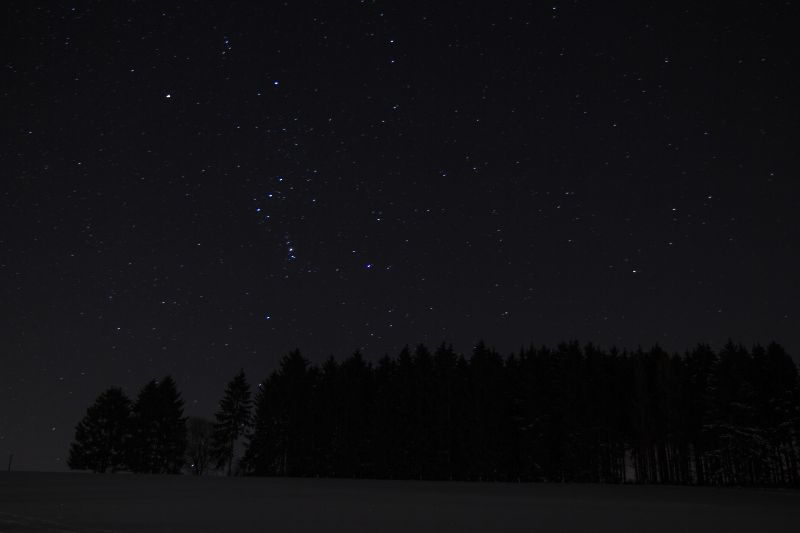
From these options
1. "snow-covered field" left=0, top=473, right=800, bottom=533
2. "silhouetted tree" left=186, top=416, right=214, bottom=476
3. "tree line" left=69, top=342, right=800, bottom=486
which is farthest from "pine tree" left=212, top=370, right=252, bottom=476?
"snow-covered field" left=0, top=473, right=800, bottom=533

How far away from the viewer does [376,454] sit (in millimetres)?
62188

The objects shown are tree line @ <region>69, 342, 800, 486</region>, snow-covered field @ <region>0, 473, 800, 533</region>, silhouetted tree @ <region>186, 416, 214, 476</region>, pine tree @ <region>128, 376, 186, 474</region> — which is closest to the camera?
snow-covered field @ <region>0, 473, 800, 533</region>

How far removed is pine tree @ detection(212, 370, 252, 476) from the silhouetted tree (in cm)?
1718

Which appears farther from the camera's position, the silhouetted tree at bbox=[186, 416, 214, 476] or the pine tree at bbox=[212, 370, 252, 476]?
the silhouetted tree at bbox=[186, 416, 214, 476]

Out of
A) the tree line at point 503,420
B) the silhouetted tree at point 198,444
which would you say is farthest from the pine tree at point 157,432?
the silhouetted tree at point 198,444

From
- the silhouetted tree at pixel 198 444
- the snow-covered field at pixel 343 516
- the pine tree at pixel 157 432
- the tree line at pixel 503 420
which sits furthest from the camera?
the silhouetted tree at pixel 198 444

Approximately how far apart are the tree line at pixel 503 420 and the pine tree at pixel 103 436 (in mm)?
161

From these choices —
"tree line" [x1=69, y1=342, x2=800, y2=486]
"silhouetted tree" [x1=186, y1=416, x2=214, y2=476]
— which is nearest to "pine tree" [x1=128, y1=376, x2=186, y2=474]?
"tree line" [x1=69, y1=342, x2=800, y2=486]

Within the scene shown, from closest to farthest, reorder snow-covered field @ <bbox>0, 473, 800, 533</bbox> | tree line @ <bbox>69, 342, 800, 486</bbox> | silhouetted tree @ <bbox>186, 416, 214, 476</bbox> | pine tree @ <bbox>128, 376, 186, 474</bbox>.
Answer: snow-covered field @ <bbox>0, 473, 800, 533</bbox>
tree line @ <bbox>69, 342, 800, 486</bbox>
pine tree @ <bbox>128, 376, 186, 474</bbox>
silhouetted tree @ <bbox>186, 416, 214, 476</bbox>

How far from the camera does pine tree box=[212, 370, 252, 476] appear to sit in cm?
7088

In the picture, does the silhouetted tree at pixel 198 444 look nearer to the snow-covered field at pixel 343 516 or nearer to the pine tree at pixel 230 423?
the pine tree at pixel 230 423

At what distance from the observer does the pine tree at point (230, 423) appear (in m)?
70.9

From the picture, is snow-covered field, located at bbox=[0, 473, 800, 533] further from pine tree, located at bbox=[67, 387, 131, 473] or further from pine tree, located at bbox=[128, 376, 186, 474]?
pine tree, located at bbox=[67, 387, 131, 473]

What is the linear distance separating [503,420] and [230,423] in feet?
109
